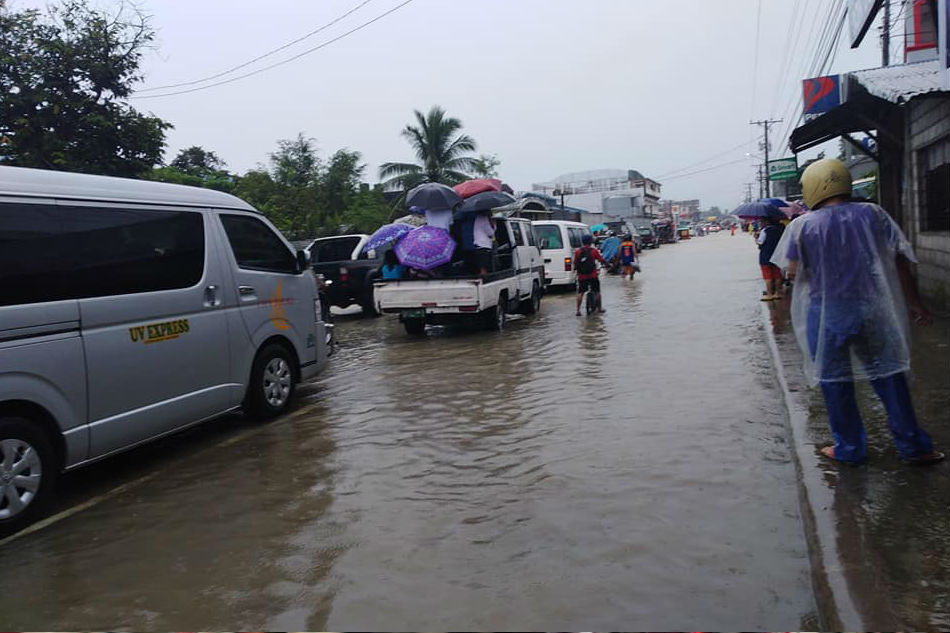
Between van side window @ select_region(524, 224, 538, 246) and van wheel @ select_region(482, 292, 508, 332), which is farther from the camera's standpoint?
van side window @ select_region(524, 224, 538, 246)

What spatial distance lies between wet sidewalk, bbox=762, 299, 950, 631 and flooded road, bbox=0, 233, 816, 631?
0.50ft

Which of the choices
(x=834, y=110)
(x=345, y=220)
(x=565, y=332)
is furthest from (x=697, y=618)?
(x=345, y=220)

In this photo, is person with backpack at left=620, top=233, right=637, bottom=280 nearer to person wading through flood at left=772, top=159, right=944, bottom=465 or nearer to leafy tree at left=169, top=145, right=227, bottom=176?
person wading through flood at left=772, top=159, right=944, bottom=465

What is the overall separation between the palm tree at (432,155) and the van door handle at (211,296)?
1159 inches

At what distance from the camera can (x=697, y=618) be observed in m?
3.16

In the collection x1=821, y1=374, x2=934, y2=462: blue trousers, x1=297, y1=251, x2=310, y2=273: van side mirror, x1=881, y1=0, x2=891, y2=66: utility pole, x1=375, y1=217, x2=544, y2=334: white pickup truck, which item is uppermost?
x1=881, y1=0, x2=891, y2=66: utility pole

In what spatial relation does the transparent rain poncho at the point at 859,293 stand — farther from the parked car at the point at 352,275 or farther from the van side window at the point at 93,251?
the parked car at the point at 352,275

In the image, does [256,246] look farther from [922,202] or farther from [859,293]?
[922,202]

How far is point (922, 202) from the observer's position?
11961 millimetres

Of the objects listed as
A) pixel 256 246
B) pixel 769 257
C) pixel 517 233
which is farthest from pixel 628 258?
pixel 256 246

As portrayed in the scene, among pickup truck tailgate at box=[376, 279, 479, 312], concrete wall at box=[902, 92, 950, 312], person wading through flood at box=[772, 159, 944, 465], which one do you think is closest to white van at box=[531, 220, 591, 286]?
pickup truck tailgate at box=[376, 279, 479, 312]

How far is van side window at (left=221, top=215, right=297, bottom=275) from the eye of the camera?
686 centimetres

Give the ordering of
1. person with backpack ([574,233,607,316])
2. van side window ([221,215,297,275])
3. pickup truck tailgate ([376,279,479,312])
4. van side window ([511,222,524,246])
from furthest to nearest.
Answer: van side window ([511,222,524,246]), person with backpack ([574,233,607,316]), pickup truck tailgate ([376,279,479,312]), van side window ([221,215,297,275])

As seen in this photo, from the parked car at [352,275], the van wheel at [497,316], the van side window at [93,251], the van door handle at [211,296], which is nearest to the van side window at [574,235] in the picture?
the parked car at [352,275]
